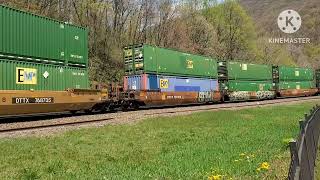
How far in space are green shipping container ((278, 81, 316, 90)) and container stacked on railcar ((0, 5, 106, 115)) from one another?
124 ft

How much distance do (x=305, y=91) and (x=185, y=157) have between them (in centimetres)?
5775

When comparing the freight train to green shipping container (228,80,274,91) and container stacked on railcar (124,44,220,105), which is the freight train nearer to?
container stacked on railcar (124,44,220,105)

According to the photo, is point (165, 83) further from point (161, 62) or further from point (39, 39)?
point (39, 39)

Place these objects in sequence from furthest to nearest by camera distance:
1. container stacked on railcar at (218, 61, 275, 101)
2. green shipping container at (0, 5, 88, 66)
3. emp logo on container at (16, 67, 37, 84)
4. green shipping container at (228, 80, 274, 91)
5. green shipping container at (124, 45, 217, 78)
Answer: green shipping container at (228, 80, 274, 91) < container stacked on railcar at (218, 61, 275, 101) < green shipping container at (124, 45, 217, 78) < emp logo on container at (16, 67, 37, 84) < green shipping container at (0, 5, 88, 66)

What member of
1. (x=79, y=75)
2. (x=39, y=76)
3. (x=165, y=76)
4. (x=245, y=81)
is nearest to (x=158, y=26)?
(x=245, y=81)

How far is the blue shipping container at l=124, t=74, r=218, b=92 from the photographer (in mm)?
30641

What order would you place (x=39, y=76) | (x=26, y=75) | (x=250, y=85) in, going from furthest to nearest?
1. (x=250, y=85)
2. (x=39, y=76)
3. (x=26, y=75)

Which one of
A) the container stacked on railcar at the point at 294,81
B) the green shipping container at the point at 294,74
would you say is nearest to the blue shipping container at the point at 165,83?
the container stacked on railcar at the point at 294,81

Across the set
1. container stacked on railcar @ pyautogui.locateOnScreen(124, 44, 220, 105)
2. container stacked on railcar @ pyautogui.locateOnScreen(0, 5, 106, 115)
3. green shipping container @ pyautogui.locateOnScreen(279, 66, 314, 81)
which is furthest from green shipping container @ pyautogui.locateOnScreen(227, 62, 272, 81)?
container stacked on railcar @ pyautogui.locateOnScreen(0, 5, 106, 115)

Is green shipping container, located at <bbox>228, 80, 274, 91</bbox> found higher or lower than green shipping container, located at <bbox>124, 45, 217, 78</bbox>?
lower

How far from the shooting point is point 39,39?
70.0 feet

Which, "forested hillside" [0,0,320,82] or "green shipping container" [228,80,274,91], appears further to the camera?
"forested hillside" [0,0,320,82]

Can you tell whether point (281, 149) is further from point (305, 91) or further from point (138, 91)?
point (305, 91)

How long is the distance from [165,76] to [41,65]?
13.5m
